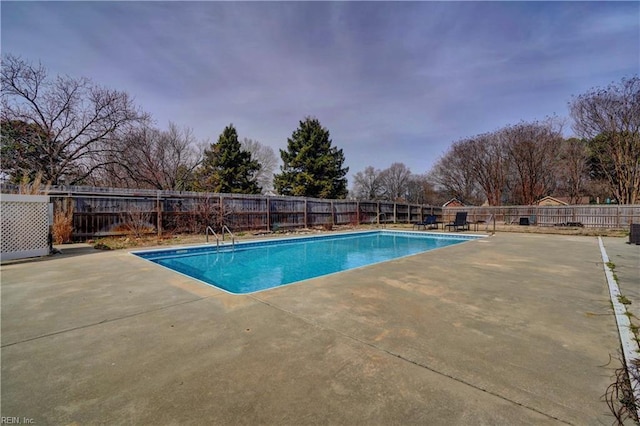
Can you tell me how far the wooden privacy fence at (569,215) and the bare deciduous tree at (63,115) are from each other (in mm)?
20607

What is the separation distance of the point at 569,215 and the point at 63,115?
2839 centimetres

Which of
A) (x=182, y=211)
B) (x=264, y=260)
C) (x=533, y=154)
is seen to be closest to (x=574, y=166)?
(x=533, y=154)

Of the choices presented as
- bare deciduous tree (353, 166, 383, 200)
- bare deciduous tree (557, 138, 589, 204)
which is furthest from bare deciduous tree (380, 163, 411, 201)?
bare deciduous tree (557, 138, 589, 204)

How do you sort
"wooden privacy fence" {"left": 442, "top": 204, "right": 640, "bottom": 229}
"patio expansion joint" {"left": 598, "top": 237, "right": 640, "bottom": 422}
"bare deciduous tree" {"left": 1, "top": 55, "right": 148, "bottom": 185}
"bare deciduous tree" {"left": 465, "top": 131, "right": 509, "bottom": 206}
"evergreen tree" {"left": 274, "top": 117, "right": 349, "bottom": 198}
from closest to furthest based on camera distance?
"patio expansion joint" {"left": 598, "top": 237, "right": 640, "bottom": 422}, "bare deciduous tree" {"left": 1, "top": 55, "right": 148, "bottom": 185}, "wooden privacy fence" {"left": 442, "top": 204, "right": 640, "bottom": 229}, "bare deciduous tree" {"left": 465, "top": 131, "right": 509, "bottom": 206}, "evergreen tree" {"left": 274, "top": 117, "right": 349, "bottom": 198}

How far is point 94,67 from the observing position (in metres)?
12.4

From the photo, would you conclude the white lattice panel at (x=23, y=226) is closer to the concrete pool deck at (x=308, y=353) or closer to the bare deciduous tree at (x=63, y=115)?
the concrete pool deck at (x=308, y=353)

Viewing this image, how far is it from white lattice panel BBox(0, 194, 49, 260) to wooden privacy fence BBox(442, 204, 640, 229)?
17.2 m

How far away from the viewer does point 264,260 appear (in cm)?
845

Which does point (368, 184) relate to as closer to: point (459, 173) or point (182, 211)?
point (459, 173)

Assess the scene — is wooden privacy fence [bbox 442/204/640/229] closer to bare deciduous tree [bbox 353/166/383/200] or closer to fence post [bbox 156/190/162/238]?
fence post [bbox 156/190/162/238]

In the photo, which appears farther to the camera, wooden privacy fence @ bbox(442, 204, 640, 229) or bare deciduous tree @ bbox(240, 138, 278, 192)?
bare deciduous tree @ bbox(240, 138, 278, 192)

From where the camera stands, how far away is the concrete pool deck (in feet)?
5.29

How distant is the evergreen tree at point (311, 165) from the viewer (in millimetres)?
26188

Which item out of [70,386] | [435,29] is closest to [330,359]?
[70,386]
